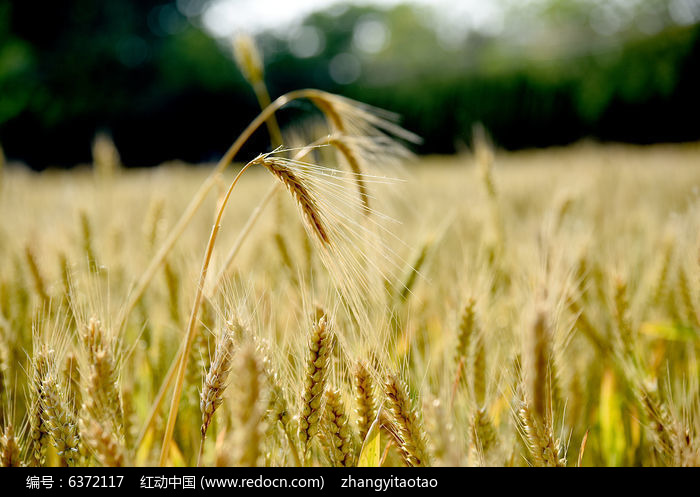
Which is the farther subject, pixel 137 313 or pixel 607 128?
pixel 607 128

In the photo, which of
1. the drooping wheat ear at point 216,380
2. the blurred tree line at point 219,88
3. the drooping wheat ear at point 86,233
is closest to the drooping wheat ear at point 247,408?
the drooping wheat ear at point 216,380

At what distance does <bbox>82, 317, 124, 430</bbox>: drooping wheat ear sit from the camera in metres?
0.52

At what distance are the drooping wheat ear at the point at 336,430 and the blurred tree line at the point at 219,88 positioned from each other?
9.92 meters

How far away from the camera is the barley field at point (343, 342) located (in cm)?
55

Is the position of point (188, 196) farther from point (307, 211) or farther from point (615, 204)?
point (307, 211)

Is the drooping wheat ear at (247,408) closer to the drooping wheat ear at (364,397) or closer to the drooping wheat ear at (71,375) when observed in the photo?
the drooping wheat ear at (364,397)

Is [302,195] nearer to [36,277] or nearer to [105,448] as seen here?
[105,448]

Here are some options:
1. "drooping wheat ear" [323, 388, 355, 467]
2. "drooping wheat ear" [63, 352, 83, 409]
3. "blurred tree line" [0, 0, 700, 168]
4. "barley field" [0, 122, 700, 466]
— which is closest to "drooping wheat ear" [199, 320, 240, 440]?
"barley field" [0, 122, 700, 466]

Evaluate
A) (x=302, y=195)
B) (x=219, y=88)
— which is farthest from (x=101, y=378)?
(x=219, y=88)

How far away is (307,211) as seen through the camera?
59 cm

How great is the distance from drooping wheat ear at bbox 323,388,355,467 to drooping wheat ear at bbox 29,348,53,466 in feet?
1.07

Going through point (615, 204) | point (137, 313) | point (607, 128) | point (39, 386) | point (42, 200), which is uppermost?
point (607, 128)

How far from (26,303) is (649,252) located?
1.63 m
